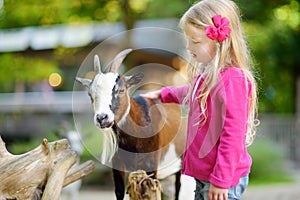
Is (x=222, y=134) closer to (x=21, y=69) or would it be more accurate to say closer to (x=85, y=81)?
(x=85, y=81)

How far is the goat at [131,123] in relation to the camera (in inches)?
93.7

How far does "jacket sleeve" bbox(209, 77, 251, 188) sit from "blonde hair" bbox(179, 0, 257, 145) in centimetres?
7

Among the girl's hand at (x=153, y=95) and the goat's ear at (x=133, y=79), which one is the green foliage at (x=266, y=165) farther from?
the goat's ear at (x=133, y=79)

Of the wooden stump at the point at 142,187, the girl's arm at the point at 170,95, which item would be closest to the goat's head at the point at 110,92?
the wooden stump at the point at 142,187

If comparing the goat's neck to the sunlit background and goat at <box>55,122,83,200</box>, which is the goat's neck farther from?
the sunlit background

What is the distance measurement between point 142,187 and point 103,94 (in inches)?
14.7

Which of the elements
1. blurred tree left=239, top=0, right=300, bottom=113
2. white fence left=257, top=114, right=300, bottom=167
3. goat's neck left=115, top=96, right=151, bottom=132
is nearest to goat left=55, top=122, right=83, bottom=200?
goat's neck left=115, top=96, right=151, bottom=132

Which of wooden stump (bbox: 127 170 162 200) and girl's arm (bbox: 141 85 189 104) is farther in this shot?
girl's arm (bbox: 141 85 189 104)

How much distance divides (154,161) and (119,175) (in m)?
0.15

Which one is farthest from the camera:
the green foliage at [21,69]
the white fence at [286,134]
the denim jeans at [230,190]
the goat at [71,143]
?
the white fence at [286,134]

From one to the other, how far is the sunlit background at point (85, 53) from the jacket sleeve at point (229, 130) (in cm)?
525

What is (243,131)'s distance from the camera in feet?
8.02

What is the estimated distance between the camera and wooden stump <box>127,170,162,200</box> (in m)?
2.39

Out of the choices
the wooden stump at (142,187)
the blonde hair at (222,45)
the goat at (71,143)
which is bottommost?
the goat at (71,143)
